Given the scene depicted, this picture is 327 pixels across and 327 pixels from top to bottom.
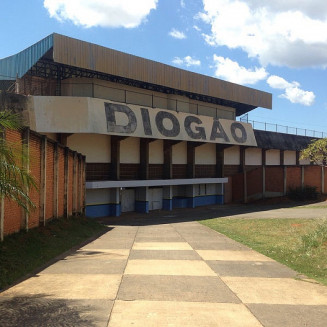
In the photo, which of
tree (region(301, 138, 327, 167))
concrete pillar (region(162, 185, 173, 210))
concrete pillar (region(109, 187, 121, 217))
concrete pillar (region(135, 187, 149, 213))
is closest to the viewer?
concrete pillar (region(109, 187, 121, 217))

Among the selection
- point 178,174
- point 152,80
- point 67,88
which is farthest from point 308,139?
point 67,88

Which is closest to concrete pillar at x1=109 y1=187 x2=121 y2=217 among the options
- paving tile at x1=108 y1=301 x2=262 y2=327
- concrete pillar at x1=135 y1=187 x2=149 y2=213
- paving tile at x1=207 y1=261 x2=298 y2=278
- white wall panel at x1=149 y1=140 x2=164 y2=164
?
concrete pillar at x1=135 y1=187 x2=149 y2=213

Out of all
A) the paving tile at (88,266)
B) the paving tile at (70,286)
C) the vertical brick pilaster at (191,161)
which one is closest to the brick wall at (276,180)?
the vertical brick pilaster at (191,161)

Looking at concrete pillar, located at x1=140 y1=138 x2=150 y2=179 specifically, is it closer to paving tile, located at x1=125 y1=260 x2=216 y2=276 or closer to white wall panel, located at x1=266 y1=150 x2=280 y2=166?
white wall panel, located at x1=266 y1=150 x2=280 y2=166

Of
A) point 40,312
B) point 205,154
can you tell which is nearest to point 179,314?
point 40,312

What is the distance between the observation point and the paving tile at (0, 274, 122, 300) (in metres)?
6.71

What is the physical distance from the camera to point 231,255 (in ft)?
37.6

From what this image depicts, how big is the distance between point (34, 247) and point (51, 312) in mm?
5225

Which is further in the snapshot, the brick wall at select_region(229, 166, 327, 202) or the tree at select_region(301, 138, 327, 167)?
the brick wall at select_region(229, 166, 327, 202)

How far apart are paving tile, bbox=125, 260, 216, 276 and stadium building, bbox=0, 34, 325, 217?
1260 cm

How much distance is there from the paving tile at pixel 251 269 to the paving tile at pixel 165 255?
3.52ft

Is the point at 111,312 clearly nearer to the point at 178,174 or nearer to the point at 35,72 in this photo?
the point at 35,72

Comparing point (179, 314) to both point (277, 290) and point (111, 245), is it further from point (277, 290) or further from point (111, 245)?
point (111, 245)

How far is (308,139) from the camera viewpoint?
51.5m
